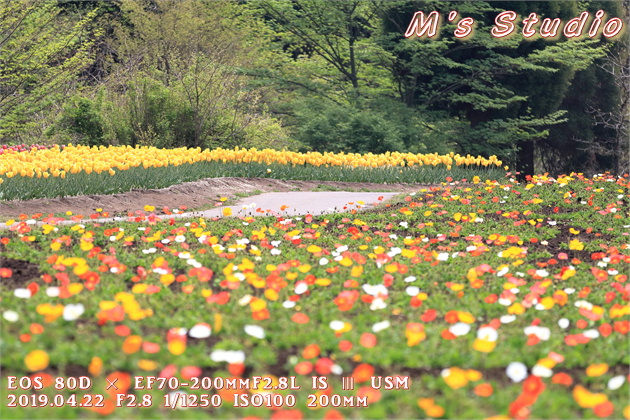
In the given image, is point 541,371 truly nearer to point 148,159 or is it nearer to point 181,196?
point 181,196

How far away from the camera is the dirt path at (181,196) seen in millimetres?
8773

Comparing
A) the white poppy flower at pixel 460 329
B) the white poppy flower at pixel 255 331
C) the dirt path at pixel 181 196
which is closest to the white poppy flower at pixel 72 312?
the white poppy flower at pixel 255 331

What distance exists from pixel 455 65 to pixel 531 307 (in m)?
15.7

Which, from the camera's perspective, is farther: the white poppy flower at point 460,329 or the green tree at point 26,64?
the green tree at point 26,64

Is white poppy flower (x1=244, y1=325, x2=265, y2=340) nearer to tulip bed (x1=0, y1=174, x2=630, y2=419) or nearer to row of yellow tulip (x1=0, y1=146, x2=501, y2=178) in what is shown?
tulip bed (x1=0, y1=174, x2=630, y2=419)

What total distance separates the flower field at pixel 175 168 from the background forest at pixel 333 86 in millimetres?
2904

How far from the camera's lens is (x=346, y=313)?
429 cm

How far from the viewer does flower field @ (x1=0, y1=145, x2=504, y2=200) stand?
372 inches

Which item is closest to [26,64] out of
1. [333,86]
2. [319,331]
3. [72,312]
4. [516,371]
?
[333,86]

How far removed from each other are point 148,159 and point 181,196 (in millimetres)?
1792

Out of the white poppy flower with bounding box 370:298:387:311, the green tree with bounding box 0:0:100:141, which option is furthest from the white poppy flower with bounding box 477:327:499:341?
the green tree with bounding box 0:0:100:141

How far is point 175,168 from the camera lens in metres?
11.5

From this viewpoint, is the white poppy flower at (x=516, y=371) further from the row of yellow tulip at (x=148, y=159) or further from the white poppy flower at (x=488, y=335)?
the row of yellow tulip at (x=148, y=159)

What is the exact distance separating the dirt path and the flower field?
141mm
